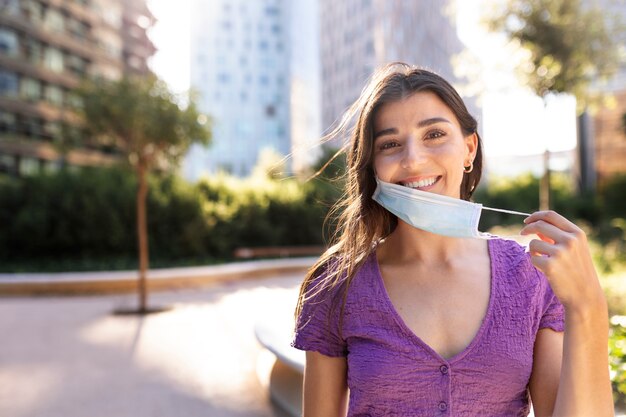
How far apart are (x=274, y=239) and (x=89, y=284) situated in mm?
7571

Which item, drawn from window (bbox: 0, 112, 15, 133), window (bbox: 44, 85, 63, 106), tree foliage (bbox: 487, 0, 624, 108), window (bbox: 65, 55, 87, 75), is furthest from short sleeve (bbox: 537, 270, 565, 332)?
window (bbox: 65, 55, 87, 75)

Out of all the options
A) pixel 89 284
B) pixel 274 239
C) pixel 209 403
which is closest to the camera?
pixel 209 403

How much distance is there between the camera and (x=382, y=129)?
6.03 feet

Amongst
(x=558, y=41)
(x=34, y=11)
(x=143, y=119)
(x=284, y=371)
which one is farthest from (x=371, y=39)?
(x=284, y=371)

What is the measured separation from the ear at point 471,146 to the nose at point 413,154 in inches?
8.4

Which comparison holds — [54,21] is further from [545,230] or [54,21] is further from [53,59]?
[545,230]

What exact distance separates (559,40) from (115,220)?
11100 millimetres

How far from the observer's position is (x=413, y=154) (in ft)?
5.78

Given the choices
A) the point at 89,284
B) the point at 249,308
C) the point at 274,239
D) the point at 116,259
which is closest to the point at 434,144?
the point at 249,308

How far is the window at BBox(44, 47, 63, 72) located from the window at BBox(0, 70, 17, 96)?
3268 mm

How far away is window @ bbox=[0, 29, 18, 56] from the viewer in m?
37.6

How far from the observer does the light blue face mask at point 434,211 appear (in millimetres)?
1718

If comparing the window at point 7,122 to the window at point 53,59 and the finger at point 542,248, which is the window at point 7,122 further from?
the finger at point 542,248

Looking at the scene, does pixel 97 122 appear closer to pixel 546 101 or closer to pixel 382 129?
pixel 546 101
